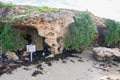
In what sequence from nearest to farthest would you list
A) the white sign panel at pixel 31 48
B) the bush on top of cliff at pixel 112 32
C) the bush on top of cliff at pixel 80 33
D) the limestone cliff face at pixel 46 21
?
the white sign panel at pixel 31 48 < the limestone cliff face at pixel 46 21 < the bush on top of cliff at pixel 80 33 < the bush on top of cliff at pixel 112 32

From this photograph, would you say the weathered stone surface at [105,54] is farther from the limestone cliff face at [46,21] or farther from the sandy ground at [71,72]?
the limestone cliff face at [46,21]

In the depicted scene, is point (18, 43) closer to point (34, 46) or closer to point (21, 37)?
point (21, 37)

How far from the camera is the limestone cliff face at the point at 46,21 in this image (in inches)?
687

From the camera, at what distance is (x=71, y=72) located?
16.0 m

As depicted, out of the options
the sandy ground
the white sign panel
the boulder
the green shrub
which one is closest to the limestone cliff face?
the green shrub

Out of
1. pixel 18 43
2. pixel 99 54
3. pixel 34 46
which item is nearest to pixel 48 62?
pixel 34 46

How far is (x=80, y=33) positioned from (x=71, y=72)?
4.26 metres

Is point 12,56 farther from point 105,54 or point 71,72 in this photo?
point 105,54

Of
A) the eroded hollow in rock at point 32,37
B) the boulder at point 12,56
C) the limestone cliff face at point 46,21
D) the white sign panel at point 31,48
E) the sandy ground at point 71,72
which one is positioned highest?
the limestone cliff face at point 46,21

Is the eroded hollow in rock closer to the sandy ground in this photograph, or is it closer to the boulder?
the boulder

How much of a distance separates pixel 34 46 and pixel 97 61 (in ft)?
16.0

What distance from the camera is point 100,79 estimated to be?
49.5 ft

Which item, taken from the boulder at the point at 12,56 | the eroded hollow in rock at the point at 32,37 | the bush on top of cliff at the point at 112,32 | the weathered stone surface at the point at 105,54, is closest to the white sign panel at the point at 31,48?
the boulder at the point at 12,56

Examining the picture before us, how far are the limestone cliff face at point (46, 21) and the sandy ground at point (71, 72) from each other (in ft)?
5.74
